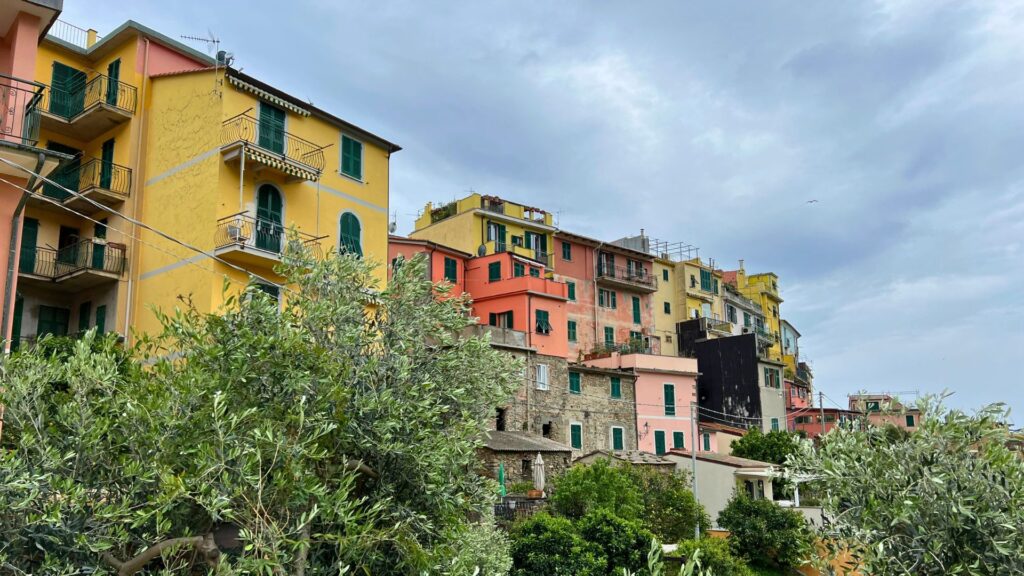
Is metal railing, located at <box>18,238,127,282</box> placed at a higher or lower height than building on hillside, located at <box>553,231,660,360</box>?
lower

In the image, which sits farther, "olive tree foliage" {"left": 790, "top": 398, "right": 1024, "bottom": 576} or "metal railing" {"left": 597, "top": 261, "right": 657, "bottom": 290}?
"metal railing" {"left": 597, "top": 261, "right": 657, "bottom": 290}

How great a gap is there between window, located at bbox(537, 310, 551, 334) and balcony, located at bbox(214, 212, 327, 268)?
60.3 feet

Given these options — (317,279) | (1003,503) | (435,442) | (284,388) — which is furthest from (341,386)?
(1003,503)

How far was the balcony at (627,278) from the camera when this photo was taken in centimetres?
5100

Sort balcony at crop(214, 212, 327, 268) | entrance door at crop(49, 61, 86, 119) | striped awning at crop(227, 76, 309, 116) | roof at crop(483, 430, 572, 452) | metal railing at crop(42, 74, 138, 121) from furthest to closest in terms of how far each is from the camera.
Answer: roof at crop(483, 430, 572, 452) < entrance door at crop(49, 61, 86, 119) < metal railing at crop(42, 74, 138, 121) < striped awning at crop(227, 76, 309, 116) < balcony at crop(214, 212, 327, 268)

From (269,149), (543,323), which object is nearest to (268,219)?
(269,149)

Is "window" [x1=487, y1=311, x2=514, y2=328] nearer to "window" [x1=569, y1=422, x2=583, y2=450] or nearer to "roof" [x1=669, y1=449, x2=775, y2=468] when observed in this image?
"window" [x1=569, y1=422, x2=583, y2=450]

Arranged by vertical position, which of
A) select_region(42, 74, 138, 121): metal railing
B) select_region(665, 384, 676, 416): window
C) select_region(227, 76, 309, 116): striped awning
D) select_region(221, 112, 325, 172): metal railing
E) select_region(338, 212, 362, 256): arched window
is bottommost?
select_region(665, 384, 676, 416): window

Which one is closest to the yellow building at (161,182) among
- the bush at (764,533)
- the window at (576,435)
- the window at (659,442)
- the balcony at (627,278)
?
the window at (576,435)

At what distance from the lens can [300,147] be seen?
2580cm

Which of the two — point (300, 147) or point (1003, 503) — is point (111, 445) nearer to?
point (1003, 503)

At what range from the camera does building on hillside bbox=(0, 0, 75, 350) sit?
12.3m

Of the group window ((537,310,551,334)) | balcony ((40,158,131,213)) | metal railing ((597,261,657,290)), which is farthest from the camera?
metal railing ((597,261,657,290))

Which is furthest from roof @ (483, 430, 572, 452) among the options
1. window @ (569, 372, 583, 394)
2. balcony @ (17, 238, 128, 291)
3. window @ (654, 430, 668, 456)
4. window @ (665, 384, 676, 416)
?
balcony @ (17, 238, 128, 291)
